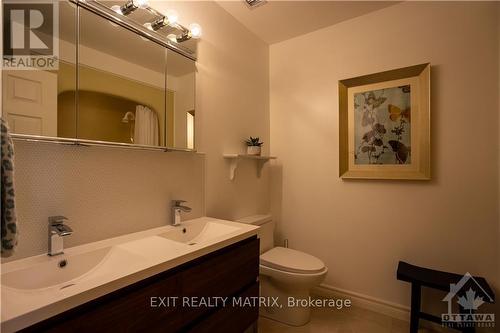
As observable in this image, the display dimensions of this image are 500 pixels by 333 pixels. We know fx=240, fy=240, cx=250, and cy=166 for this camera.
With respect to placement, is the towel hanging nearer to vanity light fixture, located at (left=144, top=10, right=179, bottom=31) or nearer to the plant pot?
vanity light fixture, located at (left=144, top=10, right=179, bottom=31)

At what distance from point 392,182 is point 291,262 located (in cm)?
102

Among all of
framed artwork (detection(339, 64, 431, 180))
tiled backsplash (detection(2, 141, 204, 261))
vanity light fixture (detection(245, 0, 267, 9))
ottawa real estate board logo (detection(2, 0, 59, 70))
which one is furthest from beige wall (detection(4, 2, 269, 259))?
framed artwork (detection(339, 64, 431, 180))

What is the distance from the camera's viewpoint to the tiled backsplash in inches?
37.9

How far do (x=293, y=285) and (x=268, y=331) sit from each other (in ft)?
1.30

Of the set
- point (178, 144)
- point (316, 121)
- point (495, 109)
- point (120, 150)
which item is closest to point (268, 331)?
point (178, 144)

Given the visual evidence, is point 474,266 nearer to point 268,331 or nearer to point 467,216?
point 467,216

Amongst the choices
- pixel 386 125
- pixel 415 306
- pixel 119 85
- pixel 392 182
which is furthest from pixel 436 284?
pixel 119 85

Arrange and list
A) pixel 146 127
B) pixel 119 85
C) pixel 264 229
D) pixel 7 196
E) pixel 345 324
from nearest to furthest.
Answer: pixel 7 196, pixel 119 85, pixel 146 127, pixel 345 324, pixel 264 229

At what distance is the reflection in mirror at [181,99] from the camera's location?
5.01 feet

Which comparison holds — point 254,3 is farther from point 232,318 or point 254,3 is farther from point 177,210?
point 232,318

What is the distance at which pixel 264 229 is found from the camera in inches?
81.4

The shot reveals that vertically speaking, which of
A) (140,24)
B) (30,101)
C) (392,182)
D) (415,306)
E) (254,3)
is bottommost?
(415,306)

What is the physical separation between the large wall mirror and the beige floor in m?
1.47

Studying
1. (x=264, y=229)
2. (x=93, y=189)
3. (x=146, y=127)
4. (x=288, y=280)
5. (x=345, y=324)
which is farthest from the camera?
(x=264, y=229)
